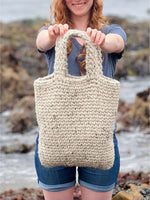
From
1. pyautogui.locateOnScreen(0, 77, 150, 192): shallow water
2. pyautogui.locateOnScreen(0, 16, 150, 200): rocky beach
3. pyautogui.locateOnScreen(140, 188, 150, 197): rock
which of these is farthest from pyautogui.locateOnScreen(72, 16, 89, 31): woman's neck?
pyautogui.locateOnScreen(0, 77, 150, 192): shallow water

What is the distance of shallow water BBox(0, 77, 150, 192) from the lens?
6.74 m

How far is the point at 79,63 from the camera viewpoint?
8.61 feet

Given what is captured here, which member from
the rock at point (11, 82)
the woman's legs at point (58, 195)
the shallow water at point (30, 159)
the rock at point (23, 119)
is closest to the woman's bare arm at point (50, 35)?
the woman's legs at point (58, 195)

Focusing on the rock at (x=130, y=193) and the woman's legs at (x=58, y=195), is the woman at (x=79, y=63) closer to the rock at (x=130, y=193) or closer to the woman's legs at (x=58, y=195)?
the woman's legs at (x=58, y=195)

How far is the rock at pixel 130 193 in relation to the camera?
4.24m

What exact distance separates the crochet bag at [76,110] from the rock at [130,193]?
2.07m

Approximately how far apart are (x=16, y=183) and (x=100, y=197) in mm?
4309

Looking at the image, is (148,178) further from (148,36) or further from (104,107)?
(148,36)

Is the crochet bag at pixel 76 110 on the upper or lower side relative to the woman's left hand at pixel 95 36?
lower

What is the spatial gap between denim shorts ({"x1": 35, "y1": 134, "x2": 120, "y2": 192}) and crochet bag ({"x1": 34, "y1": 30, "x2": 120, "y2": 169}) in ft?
0.83

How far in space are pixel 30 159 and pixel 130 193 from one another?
4.70 m

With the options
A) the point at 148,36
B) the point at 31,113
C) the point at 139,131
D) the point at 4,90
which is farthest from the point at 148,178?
the point at 148,36

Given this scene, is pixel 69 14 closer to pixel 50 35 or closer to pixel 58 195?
pixel 50 35

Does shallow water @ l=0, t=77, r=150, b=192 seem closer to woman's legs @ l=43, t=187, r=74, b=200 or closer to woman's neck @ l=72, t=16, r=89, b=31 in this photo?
woman's legs @ l=43, t=187, r=74, b=200
